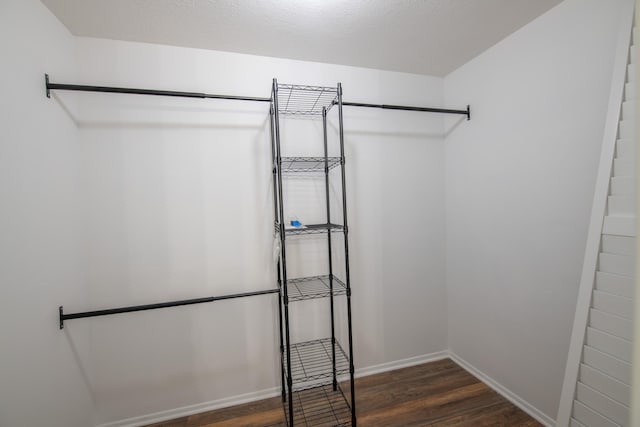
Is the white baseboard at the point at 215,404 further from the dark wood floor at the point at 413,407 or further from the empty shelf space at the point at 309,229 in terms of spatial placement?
the empty shelf space at the point at 309,229

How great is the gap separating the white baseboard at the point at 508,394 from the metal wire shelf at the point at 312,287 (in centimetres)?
123

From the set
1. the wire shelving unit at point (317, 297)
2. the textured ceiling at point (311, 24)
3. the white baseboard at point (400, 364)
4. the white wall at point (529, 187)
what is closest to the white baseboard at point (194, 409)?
the wire shelving unit at point (317, 297)

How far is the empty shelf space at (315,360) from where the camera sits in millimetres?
2195

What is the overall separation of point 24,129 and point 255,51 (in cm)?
135

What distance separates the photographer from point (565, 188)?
5.55 feet

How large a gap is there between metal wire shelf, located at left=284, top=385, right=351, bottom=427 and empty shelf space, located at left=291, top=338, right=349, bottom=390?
69 millimetres

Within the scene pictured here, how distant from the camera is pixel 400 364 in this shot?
2.47m

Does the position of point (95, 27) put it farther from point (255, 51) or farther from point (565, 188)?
point (565, 188)

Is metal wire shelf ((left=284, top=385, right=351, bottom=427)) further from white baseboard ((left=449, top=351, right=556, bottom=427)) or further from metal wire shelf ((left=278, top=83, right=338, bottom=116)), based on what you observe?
metal wire shelf ((left=278, top=83, right=338, bottom=116))

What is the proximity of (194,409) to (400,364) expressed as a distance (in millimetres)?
1576

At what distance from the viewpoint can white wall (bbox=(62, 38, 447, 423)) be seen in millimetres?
1871

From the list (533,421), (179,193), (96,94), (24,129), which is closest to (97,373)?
(179,193)

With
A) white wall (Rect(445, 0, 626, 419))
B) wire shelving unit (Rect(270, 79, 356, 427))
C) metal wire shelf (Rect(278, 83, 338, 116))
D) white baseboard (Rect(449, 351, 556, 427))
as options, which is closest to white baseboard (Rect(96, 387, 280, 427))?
wire shelving unit (Rect(270, 79, 356, 427))

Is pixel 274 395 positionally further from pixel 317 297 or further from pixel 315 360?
pixel 317 297
